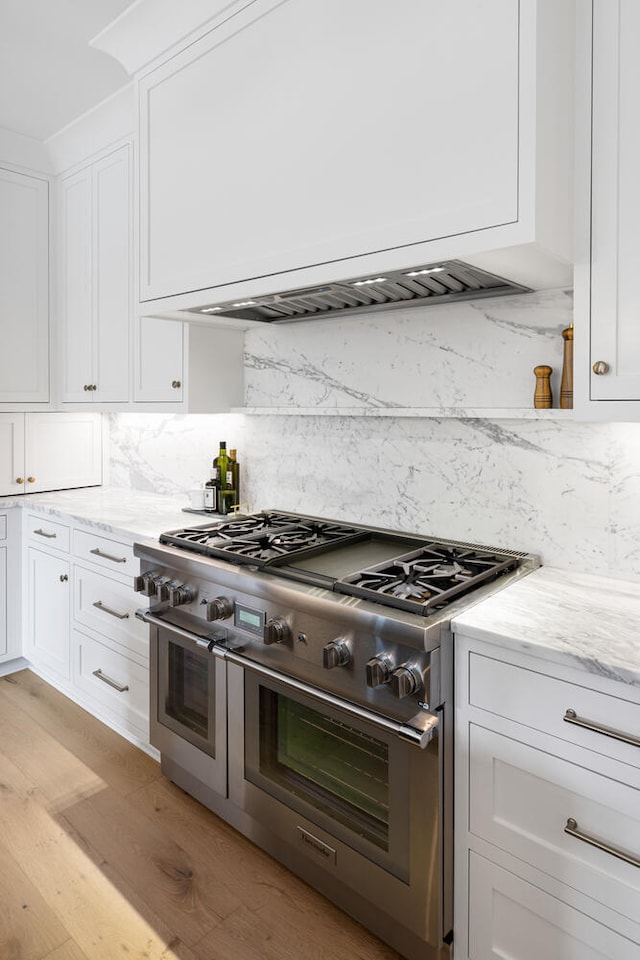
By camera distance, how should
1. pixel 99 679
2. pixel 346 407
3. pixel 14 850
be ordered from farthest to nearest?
pixel 99 679, pixel 346 407, pixel 14 850

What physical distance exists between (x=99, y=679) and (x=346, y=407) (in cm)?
161

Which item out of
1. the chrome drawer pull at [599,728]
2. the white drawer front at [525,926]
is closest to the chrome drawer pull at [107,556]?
the white drawer front at [525,926]

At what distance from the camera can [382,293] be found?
201 cm

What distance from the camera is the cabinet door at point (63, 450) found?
3346 mm

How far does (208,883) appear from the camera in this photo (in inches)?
73.7

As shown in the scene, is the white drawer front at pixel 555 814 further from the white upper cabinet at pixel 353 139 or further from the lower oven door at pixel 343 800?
the white upper cabinet at pixel 353 139

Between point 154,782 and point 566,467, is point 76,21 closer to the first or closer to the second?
point 566,467

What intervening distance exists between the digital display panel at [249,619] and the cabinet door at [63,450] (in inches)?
78.0

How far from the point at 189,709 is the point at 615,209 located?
6.49 ft

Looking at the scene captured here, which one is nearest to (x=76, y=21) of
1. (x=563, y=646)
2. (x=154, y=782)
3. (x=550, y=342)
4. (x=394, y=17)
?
(x=394, y=17)

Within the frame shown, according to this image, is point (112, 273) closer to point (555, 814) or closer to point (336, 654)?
point (336, 654)

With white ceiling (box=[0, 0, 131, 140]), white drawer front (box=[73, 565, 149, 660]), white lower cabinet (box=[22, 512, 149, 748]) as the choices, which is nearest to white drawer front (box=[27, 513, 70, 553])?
white lower cabinet (box=[22, 512, 149, 748])

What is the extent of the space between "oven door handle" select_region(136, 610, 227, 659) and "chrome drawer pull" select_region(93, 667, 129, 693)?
0.46 m

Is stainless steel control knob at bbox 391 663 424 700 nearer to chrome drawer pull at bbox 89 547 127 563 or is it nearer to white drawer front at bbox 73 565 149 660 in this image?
white drawer front at bbox 73 565 149 660
